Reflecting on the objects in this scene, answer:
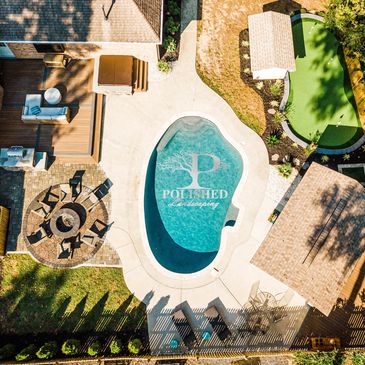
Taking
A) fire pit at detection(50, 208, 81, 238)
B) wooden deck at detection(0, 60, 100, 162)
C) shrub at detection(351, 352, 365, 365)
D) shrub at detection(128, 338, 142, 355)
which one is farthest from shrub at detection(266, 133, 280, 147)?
shrub at detection(128, 338, 142, 355)

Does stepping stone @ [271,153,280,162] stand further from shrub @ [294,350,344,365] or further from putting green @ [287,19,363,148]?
shrub @ [294,350,344,365]

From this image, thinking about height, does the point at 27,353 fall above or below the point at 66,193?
below

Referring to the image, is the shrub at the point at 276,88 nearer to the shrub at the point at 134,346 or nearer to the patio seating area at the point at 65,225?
the patio seating area at the point at 65,225

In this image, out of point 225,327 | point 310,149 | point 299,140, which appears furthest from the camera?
point 299,140

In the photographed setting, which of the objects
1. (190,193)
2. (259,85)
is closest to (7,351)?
(190,193)

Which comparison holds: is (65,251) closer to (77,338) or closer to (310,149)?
(77,338)

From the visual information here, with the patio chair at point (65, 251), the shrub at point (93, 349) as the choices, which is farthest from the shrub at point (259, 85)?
the shrub at point (93, 349)

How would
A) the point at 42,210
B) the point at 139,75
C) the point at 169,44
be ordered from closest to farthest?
the point at 42,210 → the point at 139,75 → the point at 169,44
